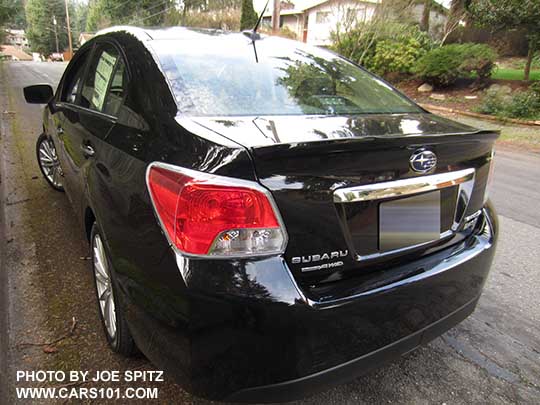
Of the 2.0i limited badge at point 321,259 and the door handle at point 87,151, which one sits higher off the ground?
the door handle at point 87,151

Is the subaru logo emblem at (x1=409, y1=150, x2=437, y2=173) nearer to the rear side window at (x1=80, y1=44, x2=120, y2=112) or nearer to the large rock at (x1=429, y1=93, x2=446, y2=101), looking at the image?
the rear side window at (x1=80, y1=44, x2=120, y2=112)

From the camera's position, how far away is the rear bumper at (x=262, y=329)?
1.27 meters

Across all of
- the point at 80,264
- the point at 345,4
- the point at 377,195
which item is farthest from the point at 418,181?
the point at 345,4

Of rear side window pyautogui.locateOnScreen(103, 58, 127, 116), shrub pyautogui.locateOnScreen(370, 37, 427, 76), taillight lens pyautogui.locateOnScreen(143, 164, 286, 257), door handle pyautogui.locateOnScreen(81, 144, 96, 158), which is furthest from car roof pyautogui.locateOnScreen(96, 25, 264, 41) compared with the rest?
shrub pyautogui.locateOnScreen(370, 37, 427, 76)

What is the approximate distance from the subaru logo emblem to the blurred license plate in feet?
0.33

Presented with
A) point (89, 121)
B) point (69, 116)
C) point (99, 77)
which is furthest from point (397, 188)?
point (69, 116)

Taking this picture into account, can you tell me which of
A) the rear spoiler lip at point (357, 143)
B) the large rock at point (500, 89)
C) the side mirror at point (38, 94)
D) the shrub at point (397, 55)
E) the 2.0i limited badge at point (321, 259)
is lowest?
the 2.0i limited badge at point (321, 259)

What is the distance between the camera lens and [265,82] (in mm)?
2047

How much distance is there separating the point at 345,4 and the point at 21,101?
500 inches

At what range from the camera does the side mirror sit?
3.58 m

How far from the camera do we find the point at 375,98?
226 cm

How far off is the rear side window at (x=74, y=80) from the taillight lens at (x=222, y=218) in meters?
1.96

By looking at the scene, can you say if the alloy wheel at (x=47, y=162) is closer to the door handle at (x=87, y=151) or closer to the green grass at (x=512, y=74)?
the door handle at (x=87, y=151)

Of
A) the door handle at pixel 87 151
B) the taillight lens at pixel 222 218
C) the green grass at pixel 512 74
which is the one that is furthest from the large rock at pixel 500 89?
the taillight lens at pixel 222 218
